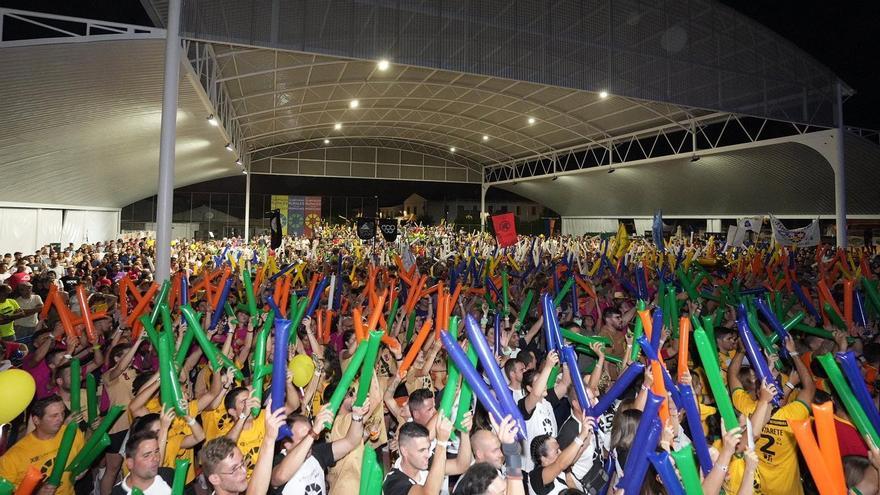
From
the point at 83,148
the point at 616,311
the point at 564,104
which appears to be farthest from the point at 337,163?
Answer: the point at 616,311

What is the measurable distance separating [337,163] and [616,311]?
32758 mm

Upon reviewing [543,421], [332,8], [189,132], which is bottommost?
[543,421]

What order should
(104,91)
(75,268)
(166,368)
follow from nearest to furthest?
(166,368) < (104,91) < (75,268)

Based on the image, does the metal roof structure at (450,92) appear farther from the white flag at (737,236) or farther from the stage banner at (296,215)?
the stage banner at (296,215)

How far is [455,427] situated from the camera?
2.85 m

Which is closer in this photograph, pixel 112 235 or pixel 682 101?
pixel 682 101

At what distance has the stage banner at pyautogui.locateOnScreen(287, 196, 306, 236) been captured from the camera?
35.3m

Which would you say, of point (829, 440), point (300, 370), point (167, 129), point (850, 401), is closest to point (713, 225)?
point (167, 129)

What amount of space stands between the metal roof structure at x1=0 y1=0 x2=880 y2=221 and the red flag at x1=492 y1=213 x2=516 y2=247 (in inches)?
182

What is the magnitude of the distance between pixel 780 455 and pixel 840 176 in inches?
813

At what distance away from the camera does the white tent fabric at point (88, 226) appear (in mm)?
23062

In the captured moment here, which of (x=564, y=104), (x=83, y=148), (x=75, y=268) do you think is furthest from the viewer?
(x=564, y=104)

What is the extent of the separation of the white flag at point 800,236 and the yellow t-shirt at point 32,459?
17.7 metres

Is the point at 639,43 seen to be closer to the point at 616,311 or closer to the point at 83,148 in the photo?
the point at 616,311
